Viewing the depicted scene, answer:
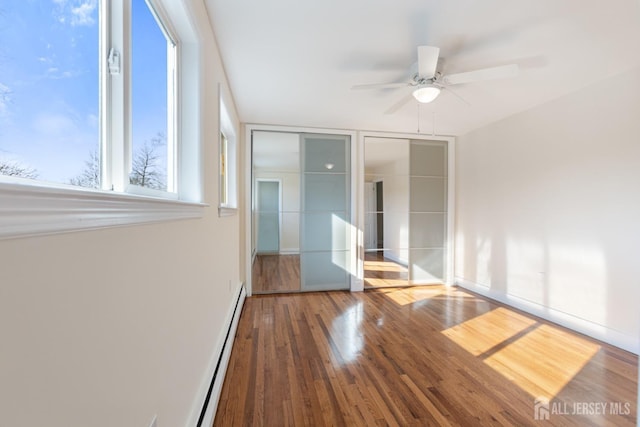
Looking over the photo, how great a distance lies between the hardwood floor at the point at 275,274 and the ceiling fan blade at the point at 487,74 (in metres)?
3.14

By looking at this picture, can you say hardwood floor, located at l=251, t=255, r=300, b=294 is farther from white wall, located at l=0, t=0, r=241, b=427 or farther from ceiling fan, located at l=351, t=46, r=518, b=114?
ceiling fan, located at l=351, t=46, r=518, b=114

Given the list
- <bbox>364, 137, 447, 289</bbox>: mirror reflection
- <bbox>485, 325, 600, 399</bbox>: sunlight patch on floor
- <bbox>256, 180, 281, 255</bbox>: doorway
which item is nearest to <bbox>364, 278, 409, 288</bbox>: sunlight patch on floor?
<bbox>364, 137, 447, 289</bbox>: mirror reflection

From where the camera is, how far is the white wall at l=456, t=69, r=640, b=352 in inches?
90.3

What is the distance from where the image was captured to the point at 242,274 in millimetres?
3707

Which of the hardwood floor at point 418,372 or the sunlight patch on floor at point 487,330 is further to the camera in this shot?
the sunlight patch on floor at point 487,330

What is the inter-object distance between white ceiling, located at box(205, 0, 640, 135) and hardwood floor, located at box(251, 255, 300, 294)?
2509 millimetres

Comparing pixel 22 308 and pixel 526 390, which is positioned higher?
pixel 22 308

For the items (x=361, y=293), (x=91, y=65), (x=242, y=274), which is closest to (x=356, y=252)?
(x=361, y=293)

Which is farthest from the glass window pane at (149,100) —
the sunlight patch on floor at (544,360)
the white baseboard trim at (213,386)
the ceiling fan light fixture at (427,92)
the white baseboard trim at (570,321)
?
the white baseboard trim at (570,321)

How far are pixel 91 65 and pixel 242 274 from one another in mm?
3297

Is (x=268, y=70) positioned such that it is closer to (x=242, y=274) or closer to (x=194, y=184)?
(x=194, y=184)

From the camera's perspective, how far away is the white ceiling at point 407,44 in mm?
1621

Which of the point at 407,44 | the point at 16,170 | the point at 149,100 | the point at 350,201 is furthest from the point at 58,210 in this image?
the point at 350,201

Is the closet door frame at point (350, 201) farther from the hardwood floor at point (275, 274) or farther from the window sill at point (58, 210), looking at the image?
the window sill at point (58, 210)
